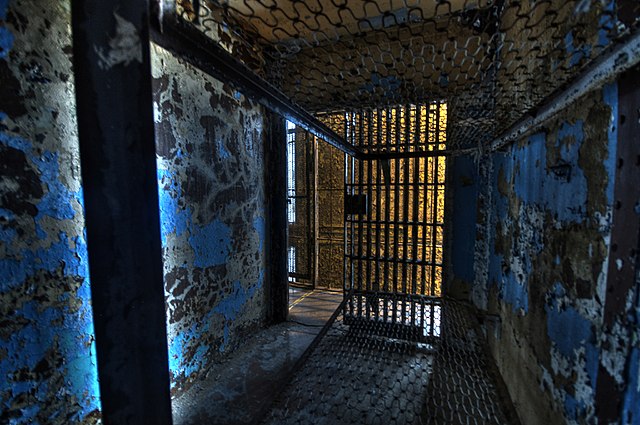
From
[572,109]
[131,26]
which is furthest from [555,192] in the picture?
[131,26]

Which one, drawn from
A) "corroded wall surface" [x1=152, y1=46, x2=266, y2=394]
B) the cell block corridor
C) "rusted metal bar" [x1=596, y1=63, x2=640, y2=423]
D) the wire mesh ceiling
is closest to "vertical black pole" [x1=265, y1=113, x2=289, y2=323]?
the cell block corridor

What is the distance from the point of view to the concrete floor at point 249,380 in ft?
5.45

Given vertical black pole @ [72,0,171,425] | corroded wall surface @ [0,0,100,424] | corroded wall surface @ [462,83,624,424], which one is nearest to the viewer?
vertical black pole @ [72,0,171,425]

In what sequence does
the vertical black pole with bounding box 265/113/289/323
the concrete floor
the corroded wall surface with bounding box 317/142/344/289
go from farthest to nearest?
1. the corroded wall surface with bounding box 317/142/344/289
2. the vertical black pole with bounding box 265/113/289/323
3. the concrete floor

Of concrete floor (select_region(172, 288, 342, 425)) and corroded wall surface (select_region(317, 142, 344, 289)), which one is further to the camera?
corroded wall surface (select_region(317, 142, 344, 289))

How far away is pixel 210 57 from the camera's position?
0.65 m

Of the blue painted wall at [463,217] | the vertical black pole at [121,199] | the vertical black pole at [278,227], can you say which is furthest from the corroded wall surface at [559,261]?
the vertical black pole at [278,227]

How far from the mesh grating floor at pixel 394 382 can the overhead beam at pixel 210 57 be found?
156cm

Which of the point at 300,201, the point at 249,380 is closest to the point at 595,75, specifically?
the point at 249,380

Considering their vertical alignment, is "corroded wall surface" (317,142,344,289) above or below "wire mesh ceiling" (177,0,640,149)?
below

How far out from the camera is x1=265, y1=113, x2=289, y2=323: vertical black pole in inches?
113

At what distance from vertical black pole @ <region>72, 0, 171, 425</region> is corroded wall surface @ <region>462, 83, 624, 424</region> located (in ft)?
4.40

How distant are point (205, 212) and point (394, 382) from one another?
1874 millimetres

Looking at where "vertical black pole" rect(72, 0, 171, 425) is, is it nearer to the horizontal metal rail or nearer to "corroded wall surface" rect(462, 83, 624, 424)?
the horizontal metal rail
